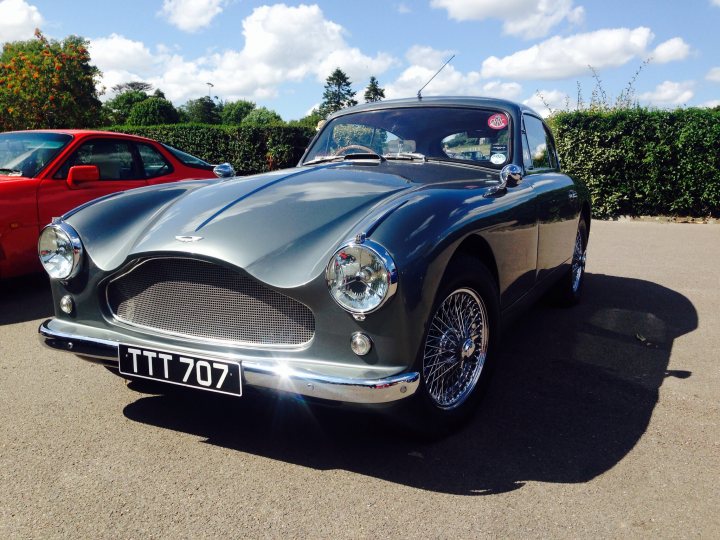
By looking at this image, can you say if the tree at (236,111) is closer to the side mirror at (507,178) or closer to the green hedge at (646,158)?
the green hedge at (646,158)

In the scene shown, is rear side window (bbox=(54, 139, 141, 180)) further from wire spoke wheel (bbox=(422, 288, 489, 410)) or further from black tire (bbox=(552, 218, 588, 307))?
wire spoke wheel (bbox=(422, 288, 489, 410))

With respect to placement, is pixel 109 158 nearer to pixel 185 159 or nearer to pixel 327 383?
pixel 185 159

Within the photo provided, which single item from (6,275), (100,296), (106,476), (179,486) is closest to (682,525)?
(179,486)

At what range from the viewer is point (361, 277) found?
7.18 ft

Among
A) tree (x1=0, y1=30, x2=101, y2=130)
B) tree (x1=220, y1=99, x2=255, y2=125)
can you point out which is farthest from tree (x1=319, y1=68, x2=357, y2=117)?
tree (x1=0, y1=30, x2=101, y2=130)

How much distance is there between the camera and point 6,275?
194 inches

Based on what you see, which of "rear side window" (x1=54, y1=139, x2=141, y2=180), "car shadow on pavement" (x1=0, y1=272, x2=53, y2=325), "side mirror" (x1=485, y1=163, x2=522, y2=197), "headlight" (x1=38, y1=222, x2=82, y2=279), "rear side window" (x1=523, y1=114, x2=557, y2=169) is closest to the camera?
"headlight" (x1=38, y1=222, x2=82, y2=279)

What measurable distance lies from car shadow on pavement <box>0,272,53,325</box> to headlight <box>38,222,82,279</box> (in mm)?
2025

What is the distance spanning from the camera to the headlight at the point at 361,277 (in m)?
2.16

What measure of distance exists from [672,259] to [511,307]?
5101mm

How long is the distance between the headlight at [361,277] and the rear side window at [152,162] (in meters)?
4.66

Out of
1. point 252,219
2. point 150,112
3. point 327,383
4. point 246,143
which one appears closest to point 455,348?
point 327,383

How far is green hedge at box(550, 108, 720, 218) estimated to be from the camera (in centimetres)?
1095

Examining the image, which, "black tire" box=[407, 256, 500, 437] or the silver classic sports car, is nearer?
the silver classic sports car
